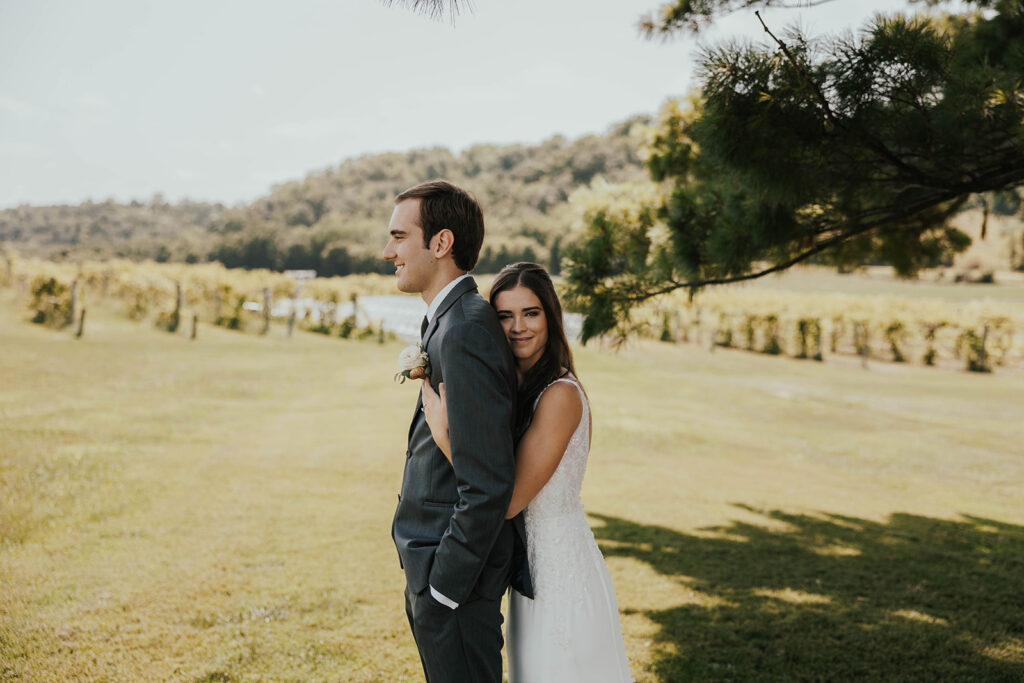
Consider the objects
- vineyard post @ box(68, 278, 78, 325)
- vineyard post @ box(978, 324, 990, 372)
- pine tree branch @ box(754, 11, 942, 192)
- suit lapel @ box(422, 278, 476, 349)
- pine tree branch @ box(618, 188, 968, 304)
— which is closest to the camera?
suit lapel @ box(422, 278, 476, 349)

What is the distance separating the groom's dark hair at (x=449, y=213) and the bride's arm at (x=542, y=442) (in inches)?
16.5

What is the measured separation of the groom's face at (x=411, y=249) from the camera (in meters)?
2.00

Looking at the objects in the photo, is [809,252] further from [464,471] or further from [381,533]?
[381,533]

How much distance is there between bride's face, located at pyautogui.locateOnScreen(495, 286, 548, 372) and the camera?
85.1 inches

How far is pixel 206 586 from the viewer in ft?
15.3

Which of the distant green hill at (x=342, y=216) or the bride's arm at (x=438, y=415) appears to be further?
the distant green hill at (x=342, y=216)

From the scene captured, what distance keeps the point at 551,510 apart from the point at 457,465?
1.83 ft

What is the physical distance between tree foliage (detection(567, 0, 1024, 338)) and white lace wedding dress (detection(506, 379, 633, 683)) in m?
2.07

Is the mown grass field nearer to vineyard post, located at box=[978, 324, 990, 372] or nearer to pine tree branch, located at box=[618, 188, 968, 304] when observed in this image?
pine tree branch, located at box=[618, 188, 968, 304]

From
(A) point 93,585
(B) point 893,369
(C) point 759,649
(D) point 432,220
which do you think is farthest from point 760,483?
(B) point 893,369

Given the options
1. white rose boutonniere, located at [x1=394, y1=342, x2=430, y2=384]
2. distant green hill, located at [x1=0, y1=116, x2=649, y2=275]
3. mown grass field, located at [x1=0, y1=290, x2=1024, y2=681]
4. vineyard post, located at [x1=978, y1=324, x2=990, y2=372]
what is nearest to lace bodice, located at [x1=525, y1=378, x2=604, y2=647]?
white rose boutonniere, located at [x1=394, y1=342, x2=430, y2=384]

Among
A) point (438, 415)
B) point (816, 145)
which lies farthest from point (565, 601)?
point (816, 145)

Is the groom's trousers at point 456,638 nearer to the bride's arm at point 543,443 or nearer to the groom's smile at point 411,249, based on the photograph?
the bride's arm at point 543,443

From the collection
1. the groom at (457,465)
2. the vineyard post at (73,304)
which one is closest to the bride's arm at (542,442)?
the groom at (457,465)
